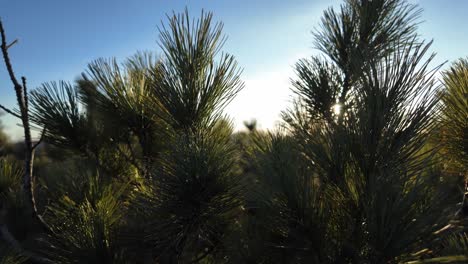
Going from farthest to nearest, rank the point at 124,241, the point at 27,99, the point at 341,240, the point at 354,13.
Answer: the point at 354,13, the point at 27,99, the point at 124,241, the point at 341,240

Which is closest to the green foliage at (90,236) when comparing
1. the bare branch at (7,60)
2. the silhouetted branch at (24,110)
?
the silhouetted branch at (24,110)

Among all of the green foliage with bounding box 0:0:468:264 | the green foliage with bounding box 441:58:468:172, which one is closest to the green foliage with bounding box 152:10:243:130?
the green foliage with bounding box 0:0:468:264

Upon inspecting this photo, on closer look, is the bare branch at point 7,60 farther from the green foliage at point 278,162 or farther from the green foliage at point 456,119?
the green foliage at point 456,119

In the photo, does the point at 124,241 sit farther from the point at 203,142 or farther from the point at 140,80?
the point at 140,80

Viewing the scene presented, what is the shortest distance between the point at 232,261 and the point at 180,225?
17 cm

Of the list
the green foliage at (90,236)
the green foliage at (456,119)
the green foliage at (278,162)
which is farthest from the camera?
the green foliage at (456,119)

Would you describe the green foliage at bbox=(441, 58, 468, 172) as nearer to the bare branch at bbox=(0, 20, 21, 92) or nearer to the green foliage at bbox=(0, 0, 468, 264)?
the green foliage at bbox=(0, 0, 468, 264)

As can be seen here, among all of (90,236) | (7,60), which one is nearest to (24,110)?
(7,60)

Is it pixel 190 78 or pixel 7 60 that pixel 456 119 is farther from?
pixel 7 60

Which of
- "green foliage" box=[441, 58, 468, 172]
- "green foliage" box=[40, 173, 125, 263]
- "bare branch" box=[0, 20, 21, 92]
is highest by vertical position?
"bare branch" box=[0, 20, 21, 92]

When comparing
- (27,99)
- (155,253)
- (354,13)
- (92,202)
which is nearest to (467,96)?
(354,13)

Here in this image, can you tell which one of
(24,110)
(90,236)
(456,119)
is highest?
(24,110)

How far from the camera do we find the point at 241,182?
588 millimetres

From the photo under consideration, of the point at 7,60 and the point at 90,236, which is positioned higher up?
the point at 7,60
